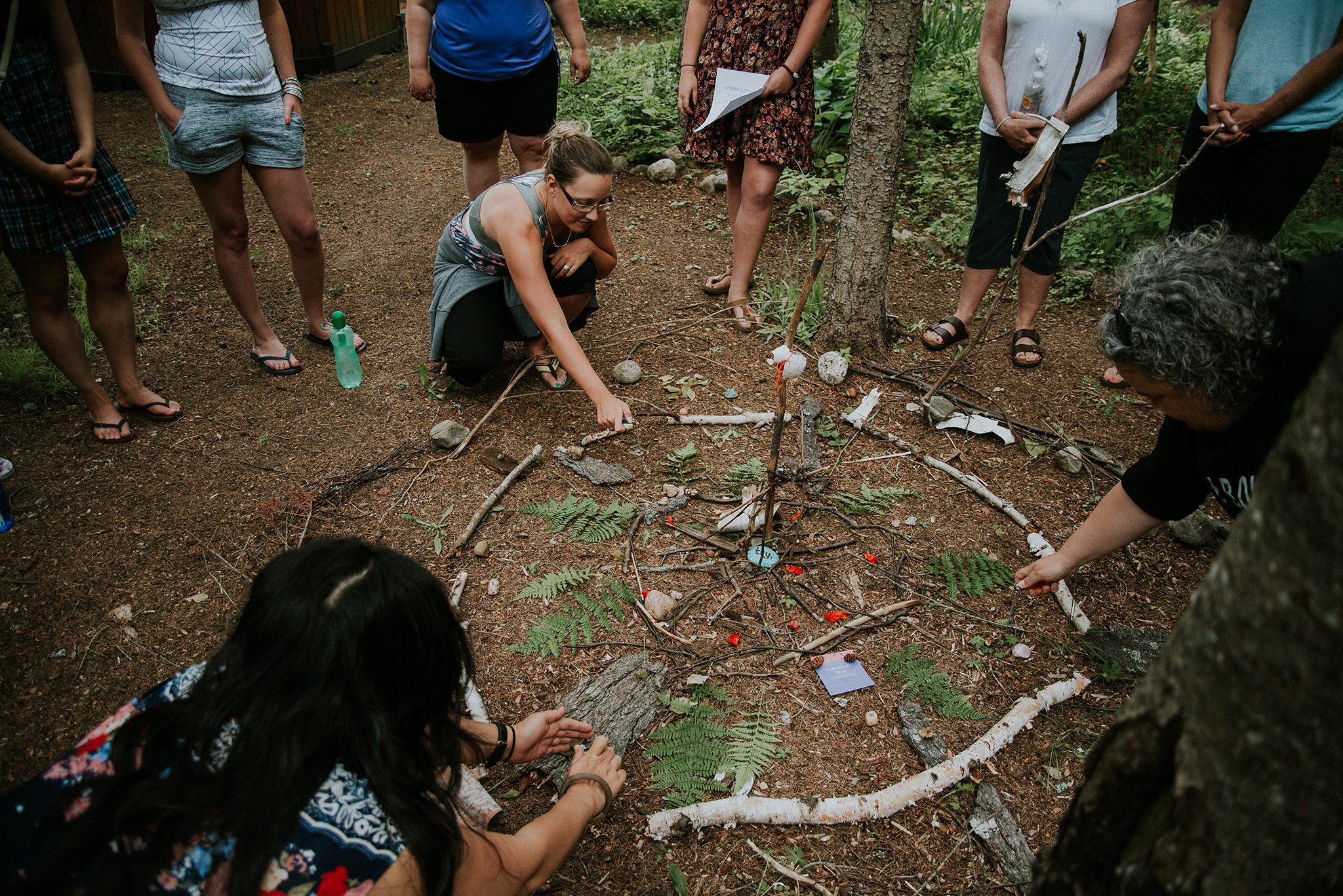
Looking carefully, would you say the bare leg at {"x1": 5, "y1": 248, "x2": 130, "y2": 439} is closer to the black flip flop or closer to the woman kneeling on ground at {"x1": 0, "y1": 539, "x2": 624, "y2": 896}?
the black flip flop

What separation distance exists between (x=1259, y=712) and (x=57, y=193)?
3685 millimetres

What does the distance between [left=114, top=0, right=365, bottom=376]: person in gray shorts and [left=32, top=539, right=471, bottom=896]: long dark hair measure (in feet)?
8.34

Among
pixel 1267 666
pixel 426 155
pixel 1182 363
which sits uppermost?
pixel 1267 666

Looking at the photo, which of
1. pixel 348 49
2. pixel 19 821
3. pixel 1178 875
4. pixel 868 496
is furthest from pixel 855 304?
pixel 348 49

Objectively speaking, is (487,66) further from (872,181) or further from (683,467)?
(683,467)

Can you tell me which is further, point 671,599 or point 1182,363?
Result: point 671,599

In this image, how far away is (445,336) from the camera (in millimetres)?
3383

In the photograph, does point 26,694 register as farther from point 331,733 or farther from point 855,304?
point 855,304

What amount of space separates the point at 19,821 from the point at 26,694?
1.32 metres

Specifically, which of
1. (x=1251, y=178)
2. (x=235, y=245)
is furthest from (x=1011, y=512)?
(x=235, y=245)

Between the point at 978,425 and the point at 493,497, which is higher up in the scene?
the point at 978,425

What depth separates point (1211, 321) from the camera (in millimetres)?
1676

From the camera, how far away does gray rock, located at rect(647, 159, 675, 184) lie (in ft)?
19.4

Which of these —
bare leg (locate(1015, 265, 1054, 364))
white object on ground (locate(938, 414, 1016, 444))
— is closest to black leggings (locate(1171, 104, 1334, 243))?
bare leg (locate(1015, 265, 1054, 364))
